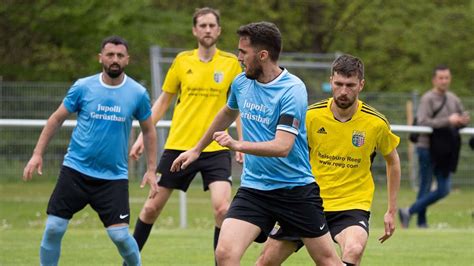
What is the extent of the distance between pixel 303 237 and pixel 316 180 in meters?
0.88

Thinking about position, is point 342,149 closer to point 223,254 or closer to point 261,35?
point 261,35

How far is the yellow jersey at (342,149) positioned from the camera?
8055 mm

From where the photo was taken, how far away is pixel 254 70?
284 inches

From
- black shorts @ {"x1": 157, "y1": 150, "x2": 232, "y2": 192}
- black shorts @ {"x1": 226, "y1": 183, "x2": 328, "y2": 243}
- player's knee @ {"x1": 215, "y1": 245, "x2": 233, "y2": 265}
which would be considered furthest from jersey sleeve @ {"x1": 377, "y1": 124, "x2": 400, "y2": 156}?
black shorts @ {"x1": 157, "y1": 150, "x2": 232, "y2": 192}

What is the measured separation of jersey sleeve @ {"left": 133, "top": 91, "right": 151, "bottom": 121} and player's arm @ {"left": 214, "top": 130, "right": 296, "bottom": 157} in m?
2.27

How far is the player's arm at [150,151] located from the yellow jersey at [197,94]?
1.03 metres

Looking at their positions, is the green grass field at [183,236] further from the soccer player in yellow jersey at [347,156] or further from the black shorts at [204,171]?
the soccer player in yellow jersey at [347,156]

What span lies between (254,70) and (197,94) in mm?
3165

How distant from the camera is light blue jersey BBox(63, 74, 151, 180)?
8.94m

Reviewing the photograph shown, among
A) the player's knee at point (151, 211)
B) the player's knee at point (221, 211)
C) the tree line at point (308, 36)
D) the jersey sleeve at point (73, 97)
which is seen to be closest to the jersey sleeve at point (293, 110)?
the jersey sleeve at point (73, 97)

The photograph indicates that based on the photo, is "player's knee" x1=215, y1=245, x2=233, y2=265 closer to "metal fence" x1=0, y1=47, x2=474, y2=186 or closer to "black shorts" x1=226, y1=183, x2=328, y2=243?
"black shorts" x1=226, y1=183, x2=328, y2=243

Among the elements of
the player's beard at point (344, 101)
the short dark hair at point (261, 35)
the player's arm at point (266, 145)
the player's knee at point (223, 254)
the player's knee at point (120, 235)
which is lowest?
the player's knee at point (120, 235)

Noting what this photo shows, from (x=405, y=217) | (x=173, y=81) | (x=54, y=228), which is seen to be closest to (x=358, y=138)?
(x=54, y=228)

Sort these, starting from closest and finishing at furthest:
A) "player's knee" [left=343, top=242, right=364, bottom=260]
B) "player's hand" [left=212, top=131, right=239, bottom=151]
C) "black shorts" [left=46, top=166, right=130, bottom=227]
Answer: "player's hand" [left=212, top=131, right=239, bottom=151] → "player's knee" [left=343, top=242, right=364, bottom=260] → "black shorts" [left=46, top=166, right=130, bottom=227]
